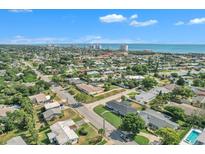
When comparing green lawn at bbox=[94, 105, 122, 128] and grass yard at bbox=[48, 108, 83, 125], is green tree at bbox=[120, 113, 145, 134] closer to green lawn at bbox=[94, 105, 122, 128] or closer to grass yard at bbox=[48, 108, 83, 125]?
green lawn at bbox=[94, 105, 122, 128]

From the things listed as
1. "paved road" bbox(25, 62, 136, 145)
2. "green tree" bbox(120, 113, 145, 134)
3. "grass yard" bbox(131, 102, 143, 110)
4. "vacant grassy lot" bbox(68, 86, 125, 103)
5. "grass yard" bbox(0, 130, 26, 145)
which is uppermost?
"green tree" bbox(120, 113, 145, 134)

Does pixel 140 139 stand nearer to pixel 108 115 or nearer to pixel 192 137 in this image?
pixel 192 137

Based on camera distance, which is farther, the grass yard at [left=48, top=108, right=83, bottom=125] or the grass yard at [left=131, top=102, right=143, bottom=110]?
the grass yard at [left=131, top=102, right=143, bottom=110]

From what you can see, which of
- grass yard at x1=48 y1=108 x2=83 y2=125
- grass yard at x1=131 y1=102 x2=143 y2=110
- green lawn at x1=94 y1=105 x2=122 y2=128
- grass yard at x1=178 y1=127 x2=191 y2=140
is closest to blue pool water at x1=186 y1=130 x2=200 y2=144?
grass yard at x1=178 y1=127 x2=191 y2=140

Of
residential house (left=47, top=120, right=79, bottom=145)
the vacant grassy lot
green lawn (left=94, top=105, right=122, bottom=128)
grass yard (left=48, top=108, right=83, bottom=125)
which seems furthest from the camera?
the vacant grassy lot

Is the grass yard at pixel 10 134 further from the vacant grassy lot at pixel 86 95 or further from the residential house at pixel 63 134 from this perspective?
→ the vacant grassy lot at pixel 86 95
